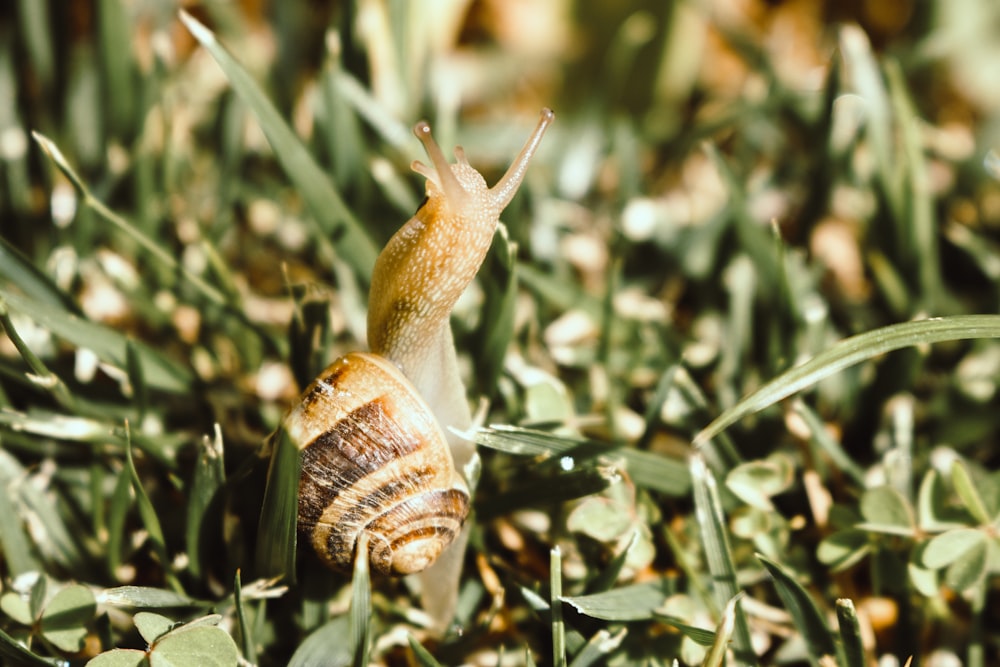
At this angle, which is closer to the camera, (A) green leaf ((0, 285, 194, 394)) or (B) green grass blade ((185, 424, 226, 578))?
(B) green grass blade ((185, 424, 226, 578))

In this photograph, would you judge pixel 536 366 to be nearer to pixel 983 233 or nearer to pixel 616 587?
pixel 616 587

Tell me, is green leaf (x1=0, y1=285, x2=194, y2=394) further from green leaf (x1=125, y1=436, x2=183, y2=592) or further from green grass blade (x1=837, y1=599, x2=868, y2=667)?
green grass blade (x1=837, y1=599, x2=868, y2=667)

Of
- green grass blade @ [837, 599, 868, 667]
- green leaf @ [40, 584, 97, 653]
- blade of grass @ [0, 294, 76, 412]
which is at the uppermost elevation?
blade of grass @ [0, 294, 76, 412]

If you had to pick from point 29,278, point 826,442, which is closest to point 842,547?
point 826,442

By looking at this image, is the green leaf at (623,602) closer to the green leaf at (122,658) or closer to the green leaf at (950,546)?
the green leaf at (950,546)

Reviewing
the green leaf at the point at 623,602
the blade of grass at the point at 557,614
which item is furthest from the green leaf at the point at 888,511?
the blade of grass at the point at 557,614

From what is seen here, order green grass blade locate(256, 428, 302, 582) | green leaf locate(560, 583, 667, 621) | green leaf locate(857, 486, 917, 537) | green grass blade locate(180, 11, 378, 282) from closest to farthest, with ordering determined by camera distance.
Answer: green grass blade locate(256, 428, 302, 582) → green leaf locate(560, 583, 667, 621) → green leaf locate(857, 486, 917, 537) → green grass blade locate(180, 11, 378, 282)

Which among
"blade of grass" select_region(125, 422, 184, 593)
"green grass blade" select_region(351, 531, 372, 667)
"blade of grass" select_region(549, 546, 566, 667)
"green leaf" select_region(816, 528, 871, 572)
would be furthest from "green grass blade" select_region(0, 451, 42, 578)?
"green leaf" select_region(816, 528, 871, 572)
